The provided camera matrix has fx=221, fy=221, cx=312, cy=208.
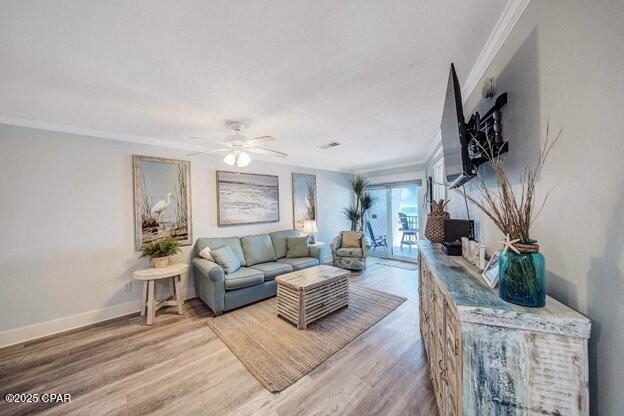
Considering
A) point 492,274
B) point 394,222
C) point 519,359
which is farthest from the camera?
point 394,222

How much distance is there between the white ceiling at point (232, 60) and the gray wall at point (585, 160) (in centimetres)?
49

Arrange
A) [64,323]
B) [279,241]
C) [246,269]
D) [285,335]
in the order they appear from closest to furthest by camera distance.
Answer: [285,335]
[64,323]
[246,269]
[279,241]

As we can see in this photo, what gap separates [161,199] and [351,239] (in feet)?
11.8

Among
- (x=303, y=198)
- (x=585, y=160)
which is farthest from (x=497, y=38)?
(x=303, y=198)

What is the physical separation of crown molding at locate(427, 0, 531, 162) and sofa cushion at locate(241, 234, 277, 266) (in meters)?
3.47

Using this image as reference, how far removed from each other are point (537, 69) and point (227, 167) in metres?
3.86

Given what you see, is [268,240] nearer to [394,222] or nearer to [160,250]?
[160,250]

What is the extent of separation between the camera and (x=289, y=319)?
267 cm

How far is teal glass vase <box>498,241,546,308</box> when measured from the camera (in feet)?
2.63

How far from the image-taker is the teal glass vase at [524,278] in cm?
80

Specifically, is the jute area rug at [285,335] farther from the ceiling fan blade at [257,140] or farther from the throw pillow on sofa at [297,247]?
the ceiling fan blade at [257,140]

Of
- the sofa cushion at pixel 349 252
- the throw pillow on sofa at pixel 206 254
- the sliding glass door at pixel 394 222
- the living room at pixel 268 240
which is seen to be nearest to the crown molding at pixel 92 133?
the living room at pixel 268 240

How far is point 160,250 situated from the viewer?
295 centimetres

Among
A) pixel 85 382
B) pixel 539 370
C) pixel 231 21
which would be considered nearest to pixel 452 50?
pixel 231 21
